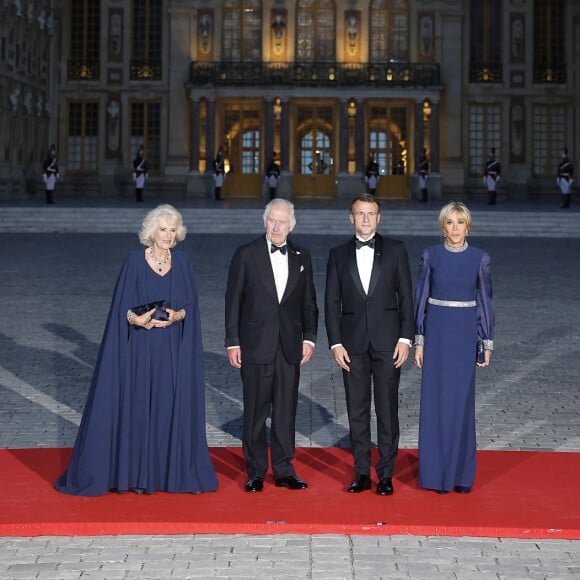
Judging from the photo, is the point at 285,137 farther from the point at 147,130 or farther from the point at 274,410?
the point at 274,410

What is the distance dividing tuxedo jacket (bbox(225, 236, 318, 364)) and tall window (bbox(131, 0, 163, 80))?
33.9m

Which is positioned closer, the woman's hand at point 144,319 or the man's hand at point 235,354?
the woman's hand at point 144,319

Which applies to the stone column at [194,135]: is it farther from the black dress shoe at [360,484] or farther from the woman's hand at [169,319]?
the black dress shoe at [360,484]

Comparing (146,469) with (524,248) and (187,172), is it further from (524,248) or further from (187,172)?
(187,172)

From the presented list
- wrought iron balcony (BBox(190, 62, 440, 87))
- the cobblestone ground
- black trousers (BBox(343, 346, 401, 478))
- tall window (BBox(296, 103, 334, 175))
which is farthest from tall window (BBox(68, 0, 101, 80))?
black trousers (BBox(343, 346, 401, 478))

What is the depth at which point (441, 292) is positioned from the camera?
6582mm

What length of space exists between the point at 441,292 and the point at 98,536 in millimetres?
2203

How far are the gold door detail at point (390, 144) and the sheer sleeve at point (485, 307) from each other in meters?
32.3

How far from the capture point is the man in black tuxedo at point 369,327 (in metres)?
6.55

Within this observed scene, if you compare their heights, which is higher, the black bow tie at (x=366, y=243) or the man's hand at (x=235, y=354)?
the black bow tie at (x=366, y=243)

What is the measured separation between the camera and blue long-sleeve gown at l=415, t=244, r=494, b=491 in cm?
653

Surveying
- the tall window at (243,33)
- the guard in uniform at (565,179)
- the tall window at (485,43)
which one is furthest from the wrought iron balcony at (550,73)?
the tall window at (243,33)

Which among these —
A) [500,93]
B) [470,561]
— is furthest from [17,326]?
[500,93]

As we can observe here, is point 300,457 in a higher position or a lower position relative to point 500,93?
lower
